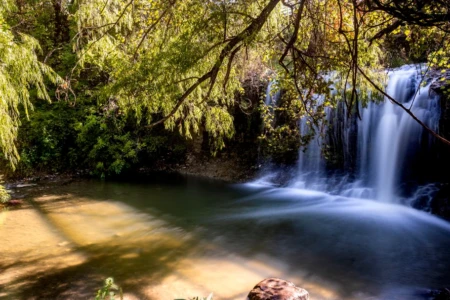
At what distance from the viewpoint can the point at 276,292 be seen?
11.4 feet

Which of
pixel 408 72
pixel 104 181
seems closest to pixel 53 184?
pixel 104 181

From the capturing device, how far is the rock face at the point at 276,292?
340cm

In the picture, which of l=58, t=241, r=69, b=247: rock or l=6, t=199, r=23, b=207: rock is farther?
l=6, t=199, r=23, b=207: rock

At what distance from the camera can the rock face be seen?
134 inches

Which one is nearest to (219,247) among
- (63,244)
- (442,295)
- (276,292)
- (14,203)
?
(276,292)

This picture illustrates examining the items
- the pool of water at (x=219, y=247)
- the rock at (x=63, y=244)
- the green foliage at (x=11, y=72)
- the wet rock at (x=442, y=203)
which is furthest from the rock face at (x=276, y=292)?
the wet rock at (x=442, y=203)

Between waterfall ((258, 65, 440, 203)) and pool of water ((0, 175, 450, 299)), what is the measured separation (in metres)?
0.63

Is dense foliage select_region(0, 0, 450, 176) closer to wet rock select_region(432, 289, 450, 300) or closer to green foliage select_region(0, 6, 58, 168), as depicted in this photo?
green foliage select_region(0, 6, 58, 168)

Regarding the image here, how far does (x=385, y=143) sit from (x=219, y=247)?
5.06m

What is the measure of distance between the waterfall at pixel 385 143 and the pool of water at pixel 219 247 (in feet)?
2.07

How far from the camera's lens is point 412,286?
3.96 m

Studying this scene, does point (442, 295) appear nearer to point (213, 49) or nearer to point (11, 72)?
point (213, 49)

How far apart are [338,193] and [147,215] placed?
4.73 meters

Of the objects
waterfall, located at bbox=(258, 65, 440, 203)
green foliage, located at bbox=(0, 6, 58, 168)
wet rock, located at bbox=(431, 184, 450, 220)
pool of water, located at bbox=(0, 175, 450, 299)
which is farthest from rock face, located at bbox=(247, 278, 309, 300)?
wet rock, located at bbox=(431, 184, 450, 220)
